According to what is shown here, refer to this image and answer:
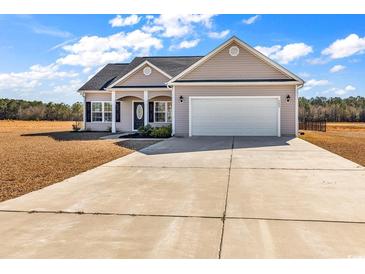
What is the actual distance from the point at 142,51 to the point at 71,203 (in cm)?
2356

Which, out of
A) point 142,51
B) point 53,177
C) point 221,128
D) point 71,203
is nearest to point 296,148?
point 221,128

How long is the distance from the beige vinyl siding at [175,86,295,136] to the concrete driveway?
32.4 feet

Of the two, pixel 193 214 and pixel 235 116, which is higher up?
pixel 235 116

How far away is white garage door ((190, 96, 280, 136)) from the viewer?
18964 mm

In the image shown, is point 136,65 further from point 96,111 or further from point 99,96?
point 96,111

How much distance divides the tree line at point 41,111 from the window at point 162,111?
134 feet

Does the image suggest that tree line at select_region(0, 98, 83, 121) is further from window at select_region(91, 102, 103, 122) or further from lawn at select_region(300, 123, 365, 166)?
lawn at select_region(300, 123, 365, 166)

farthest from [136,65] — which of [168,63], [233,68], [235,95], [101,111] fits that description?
[235,95]

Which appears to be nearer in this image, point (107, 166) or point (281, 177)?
point (281, 177)

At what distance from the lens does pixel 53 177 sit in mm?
8398

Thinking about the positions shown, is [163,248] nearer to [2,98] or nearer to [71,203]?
[71,203]

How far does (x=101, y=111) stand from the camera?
25906mm

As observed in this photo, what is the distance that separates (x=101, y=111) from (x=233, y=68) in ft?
36.4

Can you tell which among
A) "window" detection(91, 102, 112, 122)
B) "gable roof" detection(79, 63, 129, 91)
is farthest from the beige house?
"window" detection(91, 102, 112, 122)
